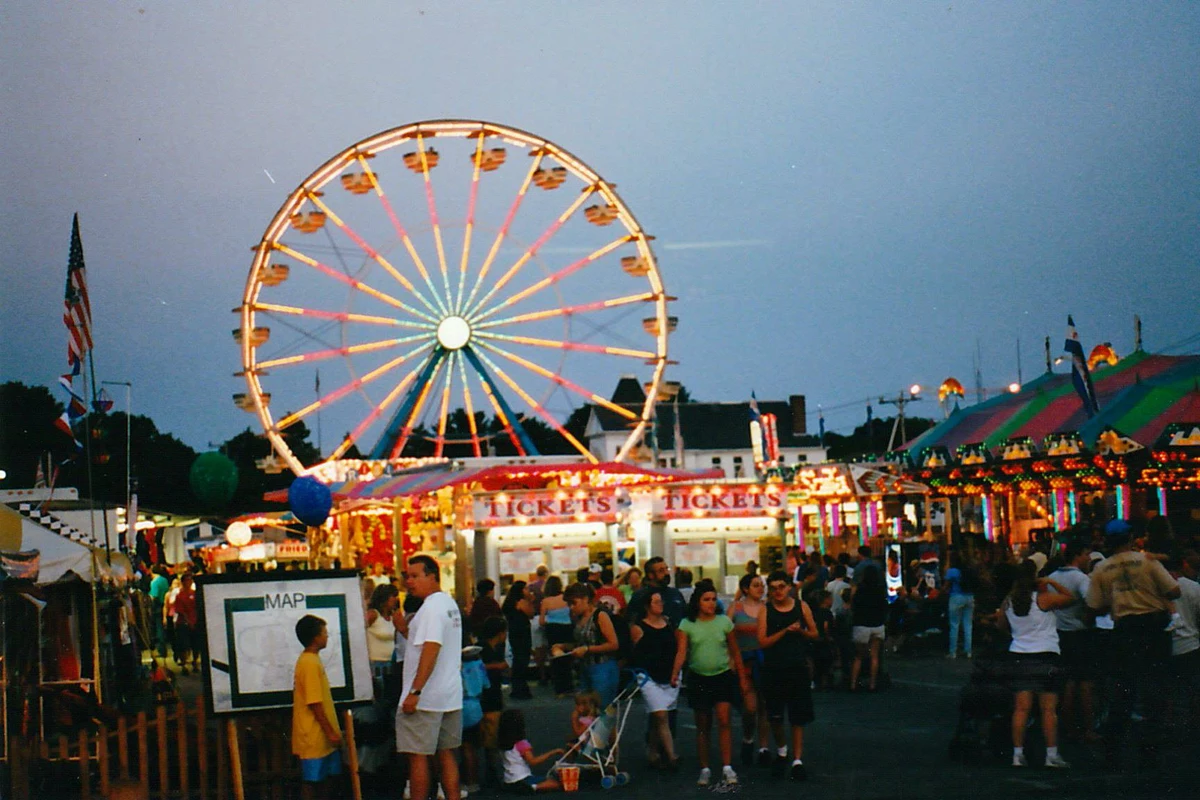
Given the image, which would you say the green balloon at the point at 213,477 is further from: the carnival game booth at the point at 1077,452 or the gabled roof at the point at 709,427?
the gabled roof at the point at 709,427

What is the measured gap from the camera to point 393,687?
11.0 m

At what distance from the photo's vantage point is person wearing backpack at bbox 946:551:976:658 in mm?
18688

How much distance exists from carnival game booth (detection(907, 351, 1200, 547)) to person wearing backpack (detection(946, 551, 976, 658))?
7.20 meters

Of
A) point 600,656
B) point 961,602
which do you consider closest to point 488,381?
point 961,602

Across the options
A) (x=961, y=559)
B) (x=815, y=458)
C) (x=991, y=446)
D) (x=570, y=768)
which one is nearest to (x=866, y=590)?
(x=961, y=559)

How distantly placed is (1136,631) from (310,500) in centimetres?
1528

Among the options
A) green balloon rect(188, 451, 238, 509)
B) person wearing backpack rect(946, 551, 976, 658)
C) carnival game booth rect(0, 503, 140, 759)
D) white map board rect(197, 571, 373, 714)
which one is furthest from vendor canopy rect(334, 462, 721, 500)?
white map board rect(197, 571, 373, 714)

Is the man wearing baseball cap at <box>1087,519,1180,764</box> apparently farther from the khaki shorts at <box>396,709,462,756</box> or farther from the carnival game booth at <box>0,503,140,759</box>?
the carnival game booth at <box>0,503,140,759</box>

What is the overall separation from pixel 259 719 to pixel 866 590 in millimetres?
8013

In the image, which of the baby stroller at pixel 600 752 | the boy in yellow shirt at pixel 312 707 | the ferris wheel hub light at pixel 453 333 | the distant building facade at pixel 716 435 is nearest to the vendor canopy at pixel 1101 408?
the ferris wheel hub light at pixel 453 333

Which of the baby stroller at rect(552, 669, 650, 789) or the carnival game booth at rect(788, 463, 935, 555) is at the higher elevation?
the carnival game booth at rect(788, 463, 935, 555)

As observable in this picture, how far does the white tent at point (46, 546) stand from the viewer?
13.2 metres

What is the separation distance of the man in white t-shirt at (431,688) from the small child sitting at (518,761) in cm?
201

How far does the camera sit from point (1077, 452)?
27.3 m
